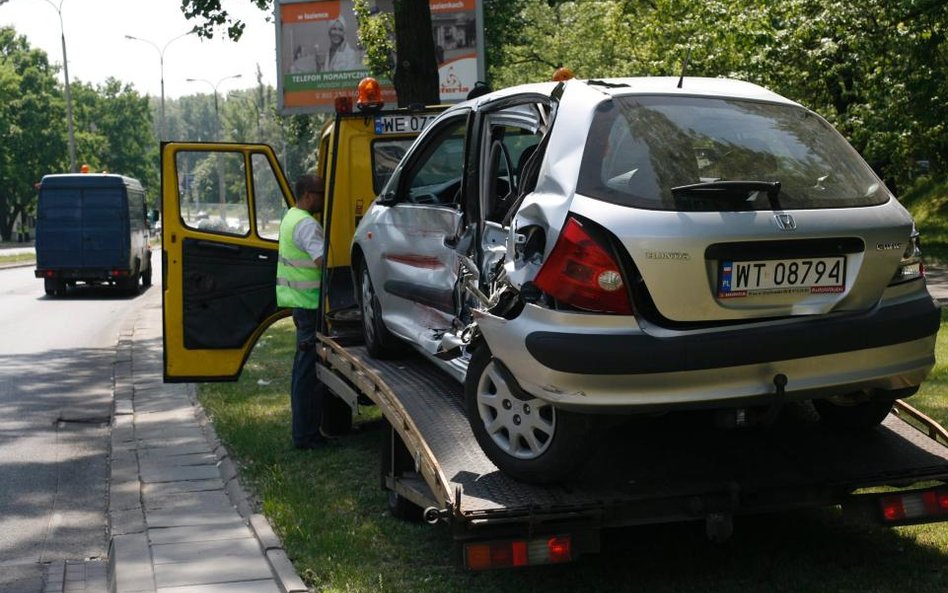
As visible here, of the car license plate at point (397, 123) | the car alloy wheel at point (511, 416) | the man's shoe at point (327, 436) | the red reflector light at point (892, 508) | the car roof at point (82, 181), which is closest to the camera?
the car alloy wheel at point (511, 416)

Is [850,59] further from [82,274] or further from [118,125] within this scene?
[118,125]

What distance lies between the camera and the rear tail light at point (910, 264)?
15.7 ft

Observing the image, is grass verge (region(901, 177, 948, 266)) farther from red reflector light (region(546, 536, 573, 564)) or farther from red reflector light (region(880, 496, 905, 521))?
red reflector light (region(546, 536, 573, 564))

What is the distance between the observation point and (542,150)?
5.02 metres

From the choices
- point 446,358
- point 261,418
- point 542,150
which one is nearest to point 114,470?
point 261,418

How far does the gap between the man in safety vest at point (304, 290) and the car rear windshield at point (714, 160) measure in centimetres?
388

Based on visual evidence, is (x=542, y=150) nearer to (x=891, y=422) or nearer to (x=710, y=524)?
(x=710, y=524)

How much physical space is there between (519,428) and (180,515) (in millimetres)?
2838

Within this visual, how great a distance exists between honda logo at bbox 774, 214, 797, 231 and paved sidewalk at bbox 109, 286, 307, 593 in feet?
8.42

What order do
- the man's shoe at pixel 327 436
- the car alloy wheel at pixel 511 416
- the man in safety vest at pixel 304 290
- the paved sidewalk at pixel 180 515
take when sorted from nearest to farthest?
1. the car alloy wheel at pixel 511 416
2. the paved sidewalk at pixel 180 515
3. the man in safety vest at pixel 304 290
4. the man's shoe at pixel 327 436

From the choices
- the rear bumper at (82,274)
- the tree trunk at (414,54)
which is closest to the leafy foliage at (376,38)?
the tree trunk at (414,54)

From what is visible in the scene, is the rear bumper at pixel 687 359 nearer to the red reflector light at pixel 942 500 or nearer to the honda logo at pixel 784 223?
the honda logo at pixel 784 223

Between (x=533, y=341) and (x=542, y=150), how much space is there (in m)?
0.90

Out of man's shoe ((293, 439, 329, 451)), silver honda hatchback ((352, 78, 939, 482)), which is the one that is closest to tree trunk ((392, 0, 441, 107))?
man's shoe ((293, 439, 329, 451))
